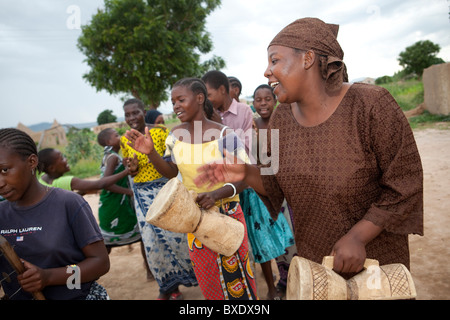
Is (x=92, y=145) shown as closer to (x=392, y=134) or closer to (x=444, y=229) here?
(x=444, y=229)

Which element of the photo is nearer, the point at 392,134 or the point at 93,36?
the point at 392,134

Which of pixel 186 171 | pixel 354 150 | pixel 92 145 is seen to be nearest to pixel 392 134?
pixel 354 150

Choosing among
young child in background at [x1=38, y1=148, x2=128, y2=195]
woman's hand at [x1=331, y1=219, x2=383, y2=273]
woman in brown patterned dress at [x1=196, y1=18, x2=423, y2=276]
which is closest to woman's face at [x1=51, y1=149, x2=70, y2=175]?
young child in background at [x1=38, y1=148, x2=128, y2=195]

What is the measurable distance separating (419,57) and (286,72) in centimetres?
3734

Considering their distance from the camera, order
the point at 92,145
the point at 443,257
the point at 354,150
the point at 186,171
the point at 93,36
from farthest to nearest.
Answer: the point at 93,36 → the point at 92,145 → the point at 443,257 → the point at 186,171 → the point at 354,150

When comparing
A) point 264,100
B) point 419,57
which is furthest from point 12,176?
point 419,57

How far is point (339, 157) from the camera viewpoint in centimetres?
134

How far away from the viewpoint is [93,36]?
693 inches

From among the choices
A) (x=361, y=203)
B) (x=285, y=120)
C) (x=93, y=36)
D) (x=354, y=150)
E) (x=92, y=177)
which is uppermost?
(x=93, y=36)

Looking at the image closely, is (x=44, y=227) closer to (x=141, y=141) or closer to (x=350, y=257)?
(x=141, y=141)

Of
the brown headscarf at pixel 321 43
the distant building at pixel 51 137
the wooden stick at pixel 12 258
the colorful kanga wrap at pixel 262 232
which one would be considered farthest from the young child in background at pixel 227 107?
the distant building at pixel 51 137

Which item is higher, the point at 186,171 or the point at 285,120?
the point at 285,120
